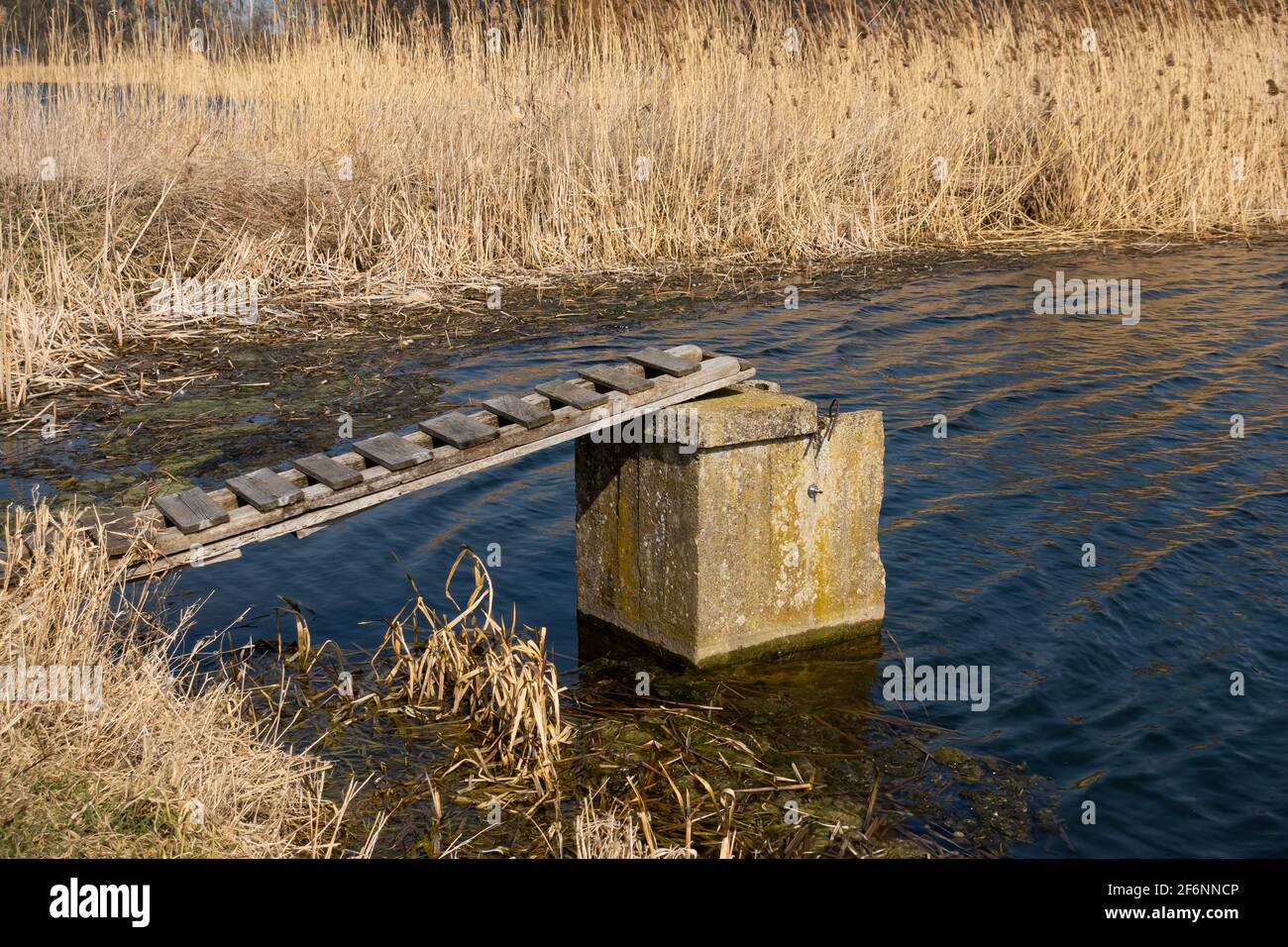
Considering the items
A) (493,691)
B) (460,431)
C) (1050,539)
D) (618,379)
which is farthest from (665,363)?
(1050,539)

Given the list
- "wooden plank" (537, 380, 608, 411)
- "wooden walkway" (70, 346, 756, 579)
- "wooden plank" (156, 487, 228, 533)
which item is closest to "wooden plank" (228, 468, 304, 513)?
"wooden walkway" (70, 346, 756, 579)

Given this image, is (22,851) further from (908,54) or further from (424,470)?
(908,54)

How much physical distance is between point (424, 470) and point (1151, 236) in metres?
11.5

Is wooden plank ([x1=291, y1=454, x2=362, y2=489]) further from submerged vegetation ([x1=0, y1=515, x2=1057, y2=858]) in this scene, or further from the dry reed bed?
the dry reed bed

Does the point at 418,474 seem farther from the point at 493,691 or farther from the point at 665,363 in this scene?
the point at 665,363

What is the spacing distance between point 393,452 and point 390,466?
0.37 ft

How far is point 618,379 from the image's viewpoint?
Answer: 210 inches

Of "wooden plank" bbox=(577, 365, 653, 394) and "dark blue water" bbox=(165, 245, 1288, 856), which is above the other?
"wooden plank" bbox=(577, 365, 653, 394)

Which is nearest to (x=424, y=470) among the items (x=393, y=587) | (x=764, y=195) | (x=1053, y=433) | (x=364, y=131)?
(x=393, y=587)

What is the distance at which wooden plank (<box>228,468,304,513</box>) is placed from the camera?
4.76 metres

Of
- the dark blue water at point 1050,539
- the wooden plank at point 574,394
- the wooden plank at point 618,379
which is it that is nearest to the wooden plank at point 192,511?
the dark blue water at point 1050,539

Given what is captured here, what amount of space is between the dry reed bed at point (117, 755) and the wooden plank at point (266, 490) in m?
0.54

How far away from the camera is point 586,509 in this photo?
573cm

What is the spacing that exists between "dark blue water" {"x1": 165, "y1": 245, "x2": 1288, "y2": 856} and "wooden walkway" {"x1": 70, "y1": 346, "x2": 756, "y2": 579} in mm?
923
